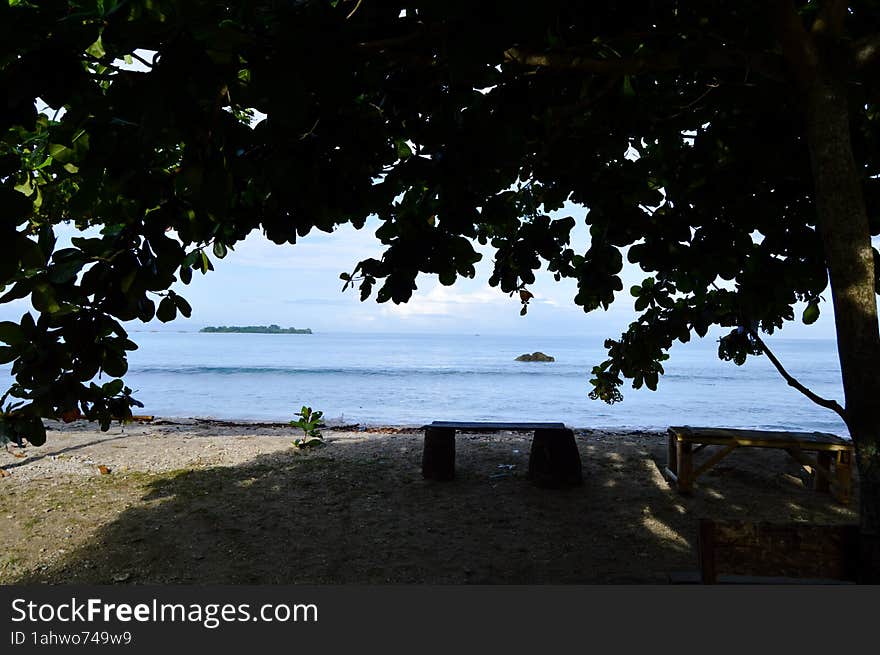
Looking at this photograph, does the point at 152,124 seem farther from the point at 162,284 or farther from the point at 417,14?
the point at 417,14

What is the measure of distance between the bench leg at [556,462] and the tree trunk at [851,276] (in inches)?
162

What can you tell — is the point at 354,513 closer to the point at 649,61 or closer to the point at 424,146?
the point at 424,146

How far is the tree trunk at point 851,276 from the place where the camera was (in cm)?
244

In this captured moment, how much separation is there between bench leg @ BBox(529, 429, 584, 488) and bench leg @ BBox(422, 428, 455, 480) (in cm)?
95

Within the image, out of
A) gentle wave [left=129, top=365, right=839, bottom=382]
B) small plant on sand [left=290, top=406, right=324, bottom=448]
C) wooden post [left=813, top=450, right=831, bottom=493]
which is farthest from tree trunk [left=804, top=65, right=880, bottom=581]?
gentle wave [left=129, top=365, right=839, bottom=382]

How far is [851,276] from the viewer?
2.51 m

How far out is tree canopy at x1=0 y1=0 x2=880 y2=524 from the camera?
161 cm

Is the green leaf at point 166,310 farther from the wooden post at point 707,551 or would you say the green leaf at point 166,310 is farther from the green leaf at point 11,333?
the wooden post at point 707,551

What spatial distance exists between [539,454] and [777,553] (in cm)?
418

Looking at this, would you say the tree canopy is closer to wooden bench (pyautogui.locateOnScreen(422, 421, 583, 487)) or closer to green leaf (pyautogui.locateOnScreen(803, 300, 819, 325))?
green leaf (pyautogui.locateOnScreen(803, 300, 819, 325))

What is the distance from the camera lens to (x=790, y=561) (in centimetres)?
252

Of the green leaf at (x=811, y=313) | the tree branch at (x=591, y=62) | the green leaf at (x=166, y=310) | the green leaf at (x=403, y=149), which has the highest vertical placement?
the green leaf at (x=403, y=149)

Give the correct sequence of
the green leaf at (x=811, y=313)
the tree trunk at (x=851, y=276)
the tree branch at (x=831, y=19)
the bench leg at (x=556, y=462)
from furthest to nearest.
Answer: the bench leg at (x=556, y=462)
the green leaf at (x=811, y=313)
the tree branch at (x=831, y=19)
the tree trunk at (x=851, y=276)

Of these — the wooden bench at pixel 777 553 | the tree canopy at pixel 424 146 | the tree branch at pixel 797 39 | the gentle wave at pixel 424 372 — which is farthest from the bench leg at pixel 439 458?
the gentle wave at pixel 424 372
